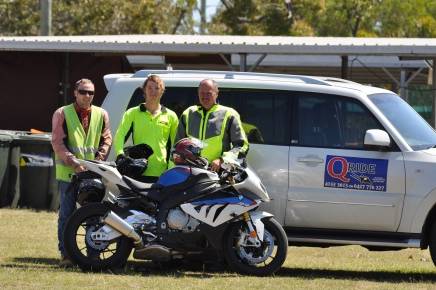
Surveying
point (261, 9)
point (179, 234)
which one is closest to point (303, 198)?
point (179, 234)

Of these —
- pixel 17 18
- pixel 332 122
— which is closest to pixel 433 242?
pixel 332 122

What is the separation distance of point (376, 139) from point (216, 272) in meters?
2.02

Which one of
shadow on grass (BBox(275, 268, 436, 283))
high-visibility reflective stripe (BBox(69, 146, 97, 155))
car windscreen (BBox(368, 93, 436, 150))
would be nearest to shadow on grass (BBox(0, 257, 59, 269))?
high-visibility reflective stripe (BBox(69, 146, 97, 155))

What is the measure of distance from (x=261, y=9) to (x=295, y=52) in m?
27.0

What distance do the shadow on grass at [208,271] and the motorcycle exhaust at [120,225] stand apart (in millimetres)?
405

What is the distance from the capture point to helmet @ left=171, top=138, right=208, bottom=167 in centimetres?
984

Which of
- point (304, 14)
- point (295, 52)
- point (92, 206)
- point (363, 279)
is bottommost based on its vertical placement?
point (363, 279)

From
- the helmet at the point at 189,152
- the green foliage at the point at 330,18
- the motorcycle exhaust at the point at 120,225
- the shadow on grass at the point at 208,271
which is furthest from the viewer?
the green foliage at the point at 330,18

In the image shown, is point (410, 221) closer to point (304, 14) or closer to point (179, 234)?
point (179, 234)

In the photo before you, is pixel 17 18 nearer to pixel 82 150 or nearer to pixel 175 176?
pixel 82 150

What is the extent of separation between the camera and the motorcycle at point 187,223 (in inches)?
386

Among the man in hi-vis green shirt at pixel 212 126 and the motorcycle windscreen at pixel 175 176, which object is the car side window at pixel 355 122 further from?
the motorcycle windscreen at pixel 175 176

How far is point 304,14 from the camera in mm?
46188

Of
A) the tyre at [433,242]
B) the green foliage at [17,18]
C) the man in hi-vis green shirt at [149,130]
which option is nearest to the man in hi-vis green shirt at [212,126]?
the man in hi-vis green shirt at [149,130]
